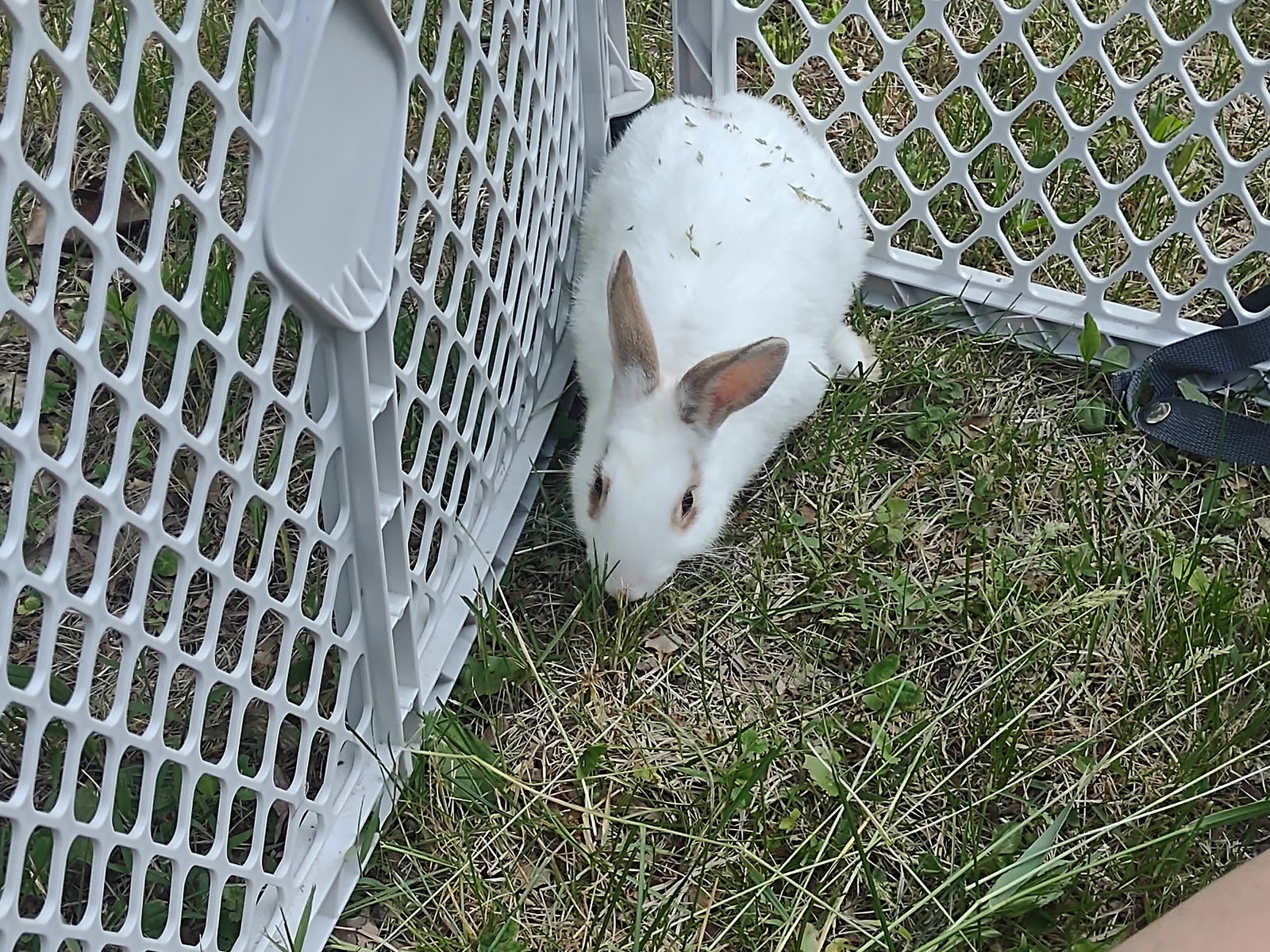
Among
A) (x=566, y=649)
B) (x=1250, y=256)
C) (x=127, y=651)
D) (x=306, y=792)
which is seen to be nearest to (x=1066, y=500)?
(x=1250, y=256)

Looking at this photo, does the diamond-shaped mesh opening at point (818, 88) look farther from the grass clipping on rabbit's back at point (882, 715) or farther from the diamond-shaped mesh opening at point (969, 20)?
the grass clipping on rabbit's back at point (882, 715)

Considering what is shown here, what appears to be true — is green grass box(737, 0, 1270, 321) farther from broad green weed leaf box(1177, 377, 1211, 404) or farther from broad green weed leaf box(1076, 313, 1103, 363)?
broad green weed leaf box(1177, 377, 1211, 404)

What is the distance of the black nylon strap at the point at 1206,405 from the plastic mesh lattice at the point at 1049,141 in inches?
4.0

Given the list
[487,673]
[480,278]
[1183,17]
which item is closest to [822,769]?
[487,673]

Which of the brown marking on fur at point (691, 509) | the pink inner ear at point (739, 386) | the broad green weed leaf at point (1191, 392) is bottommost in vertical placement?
the broad green weed leaf at point (1191, 392)

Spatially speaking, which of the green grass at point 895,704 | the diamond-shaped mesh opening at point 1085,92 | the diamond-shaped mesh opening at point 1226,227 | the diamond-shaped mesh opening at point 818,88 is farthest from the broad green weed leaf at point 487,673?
the diamond-shaped mesh opening at point 1226,227

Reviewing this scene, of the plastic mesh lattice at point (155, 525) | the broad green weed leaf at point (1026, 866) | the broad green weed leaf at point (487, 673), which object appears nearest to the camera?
the plastic mesh lattice at point (155, 525)

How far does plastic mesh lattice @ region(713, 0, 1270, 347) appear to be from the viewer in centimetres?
268

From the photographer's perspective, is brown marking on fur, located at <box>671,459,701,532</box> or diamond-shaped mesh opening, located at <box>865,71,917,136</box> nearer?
brown marking on fur, located at <box>671,459,701,532</box>

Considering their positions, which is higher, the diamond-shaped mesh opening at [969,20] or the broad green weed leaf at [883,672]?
the diamond-shaped mesh opening at [969,20]

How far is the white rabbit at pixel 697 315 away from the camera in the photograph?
7.65 ft

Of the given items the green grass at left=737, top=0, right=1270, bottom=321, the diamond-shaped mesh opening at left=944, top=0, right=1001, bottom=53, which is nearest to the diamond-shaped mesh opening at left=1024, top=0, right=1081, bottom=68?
the green grass at left=737, top=0, right=1270, bottom=321

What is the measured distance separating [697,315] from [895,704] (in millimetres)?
839

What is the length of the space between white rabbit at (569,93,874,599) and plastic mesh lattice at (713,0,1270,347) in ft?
0.74
